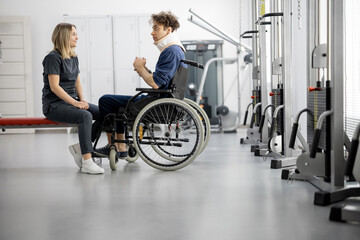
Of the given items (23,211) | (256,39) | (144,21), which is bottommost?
(23,211)

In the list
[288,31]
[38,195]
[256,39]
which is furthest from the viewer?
[256,39]

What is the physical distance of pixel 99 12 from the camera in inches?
314

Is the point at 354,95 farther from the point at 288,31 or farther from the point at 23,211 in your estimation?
the point at 23,211

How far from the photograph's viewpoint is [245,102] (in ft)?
26.2

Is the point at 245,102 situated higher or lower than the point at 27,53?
lower

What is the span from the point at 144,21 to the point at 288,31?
14.4 ft

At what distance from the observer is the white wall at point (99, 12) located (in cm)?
792

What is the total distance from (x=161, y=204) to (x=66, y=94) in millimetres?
1344

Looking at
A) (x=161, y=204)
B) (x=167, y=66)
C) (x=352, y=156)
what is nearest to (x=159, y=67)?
(x=167, y=66)

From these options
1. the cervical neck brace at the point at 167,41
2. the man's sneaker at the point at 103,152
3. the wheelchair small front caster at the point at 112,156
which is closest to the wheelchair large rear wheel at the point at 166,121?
the wheelchair small front caster at the point at 112,156

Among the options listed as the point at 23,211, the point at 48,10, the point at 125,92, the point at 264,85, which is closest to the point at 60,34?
the point at 23,211

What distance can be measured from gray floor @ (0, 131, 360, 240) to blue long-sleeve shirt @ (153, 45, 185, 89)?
0.65m

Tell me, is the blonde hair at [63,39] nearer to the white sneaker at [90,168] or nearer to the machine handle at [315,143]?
the white sneaker at [90,168]

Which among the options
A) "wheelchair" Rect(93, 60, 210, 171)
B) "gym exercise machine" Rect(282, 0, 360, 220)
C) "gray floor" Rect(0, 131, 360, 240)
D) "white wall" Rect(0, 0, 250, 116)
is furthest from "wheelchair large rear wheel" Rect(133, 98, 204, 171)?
"white wall" Rect(0, 0, 250, 116)
